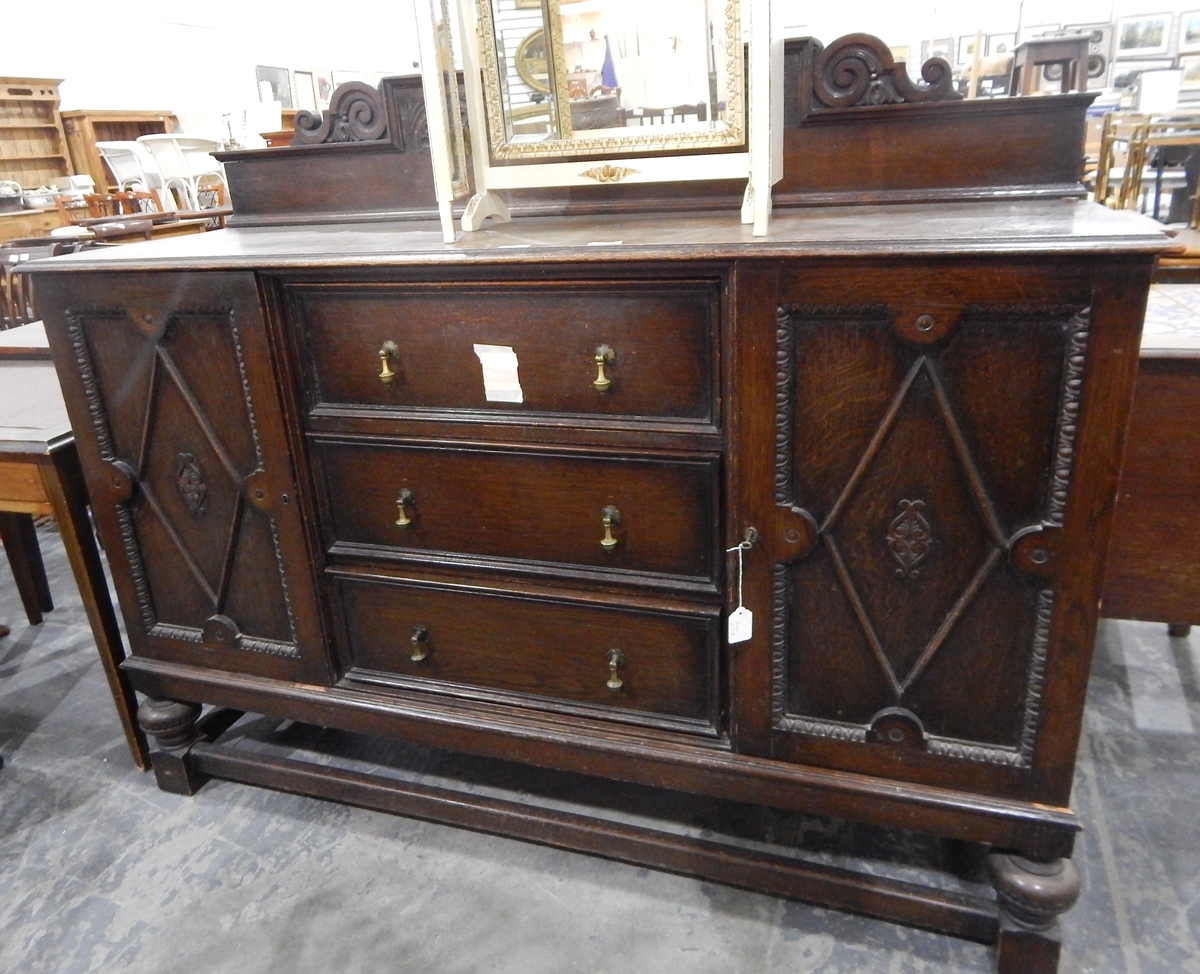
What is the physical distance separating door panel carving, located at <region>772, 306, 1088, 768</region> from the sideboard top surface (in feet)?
0.27

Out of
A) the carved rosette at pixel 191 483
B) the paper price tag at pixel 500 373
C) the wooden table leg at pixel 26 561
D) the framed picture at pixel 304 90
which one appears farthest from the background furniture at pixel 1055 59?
the framed picture at pixel 304 90

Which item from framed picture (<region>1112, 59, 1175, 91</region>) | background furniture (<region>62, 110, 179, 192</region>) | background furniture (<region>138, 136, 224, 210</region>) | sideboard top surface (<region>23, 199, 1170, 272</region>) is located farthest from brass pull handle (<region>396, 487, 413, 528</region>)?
framed picture (<region>1112, 59, 1175, 91</region>)

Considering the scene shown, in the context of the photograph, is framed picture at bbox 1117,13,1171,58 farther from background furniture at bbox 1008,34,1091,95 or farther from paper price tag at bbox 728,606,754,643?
paper price tag at bbox 728,606,754,643

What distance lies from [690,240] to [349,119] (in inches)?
34.5

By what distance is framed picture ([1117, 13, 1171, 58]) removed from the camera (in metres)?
8.14

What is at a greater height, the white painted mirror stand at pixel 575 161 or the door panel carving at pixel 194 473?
the white painted mirror stand at pixel 575 161

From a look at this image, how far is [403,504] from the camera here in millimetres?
1408

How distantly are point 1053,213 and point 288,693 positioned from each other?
1470 mm

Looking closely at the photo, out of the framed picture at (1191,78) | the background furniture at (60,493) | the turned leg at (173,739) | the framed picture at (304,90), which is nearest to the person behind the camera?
the background furniture at (60,493)

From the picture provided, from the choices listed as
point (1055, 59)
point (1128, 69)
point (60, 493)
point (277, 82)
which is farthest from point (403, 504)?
point (1128, 69)

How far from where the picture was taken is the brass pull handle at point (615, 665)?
138 cm

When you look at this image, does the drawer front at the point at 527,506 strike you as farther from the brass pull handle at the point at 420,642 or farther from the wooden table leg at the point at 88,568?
the wooden table leg at the point at 88,568

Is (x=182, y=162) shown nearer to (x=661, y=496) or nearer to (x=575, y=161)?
(x=575, y=161)

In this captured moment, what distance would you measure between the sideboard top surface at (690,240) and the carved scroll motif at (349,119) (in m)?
0.18
